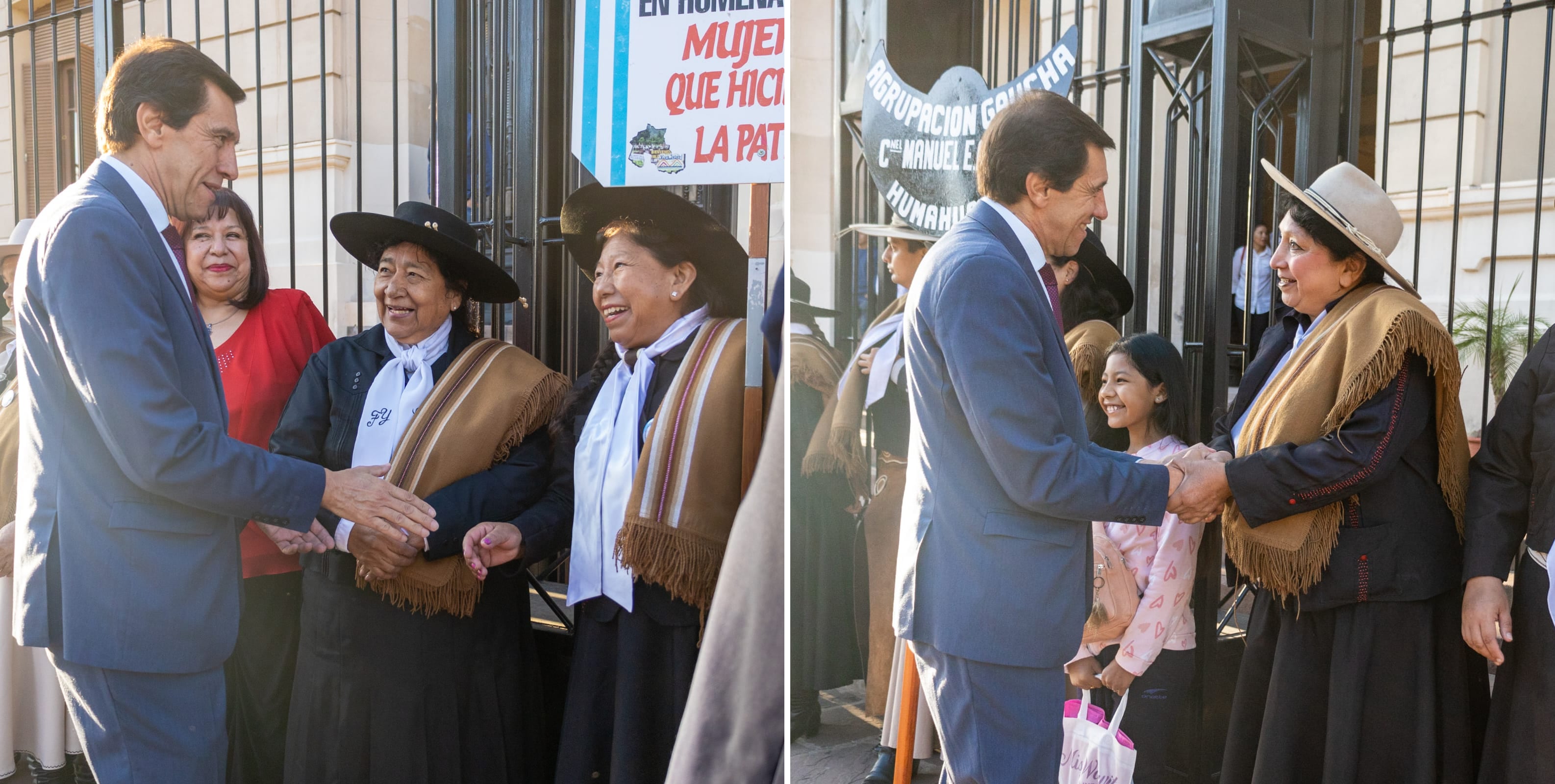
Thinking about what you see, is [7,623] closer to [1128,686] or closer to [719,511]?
[719,511]

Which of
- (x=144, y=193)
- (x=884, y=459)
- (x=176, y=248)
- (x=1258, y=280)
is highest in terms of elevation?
(x=1258, y=280)

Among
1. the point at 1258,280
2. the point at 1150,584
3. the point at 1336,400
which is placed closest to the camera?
the point at 1336,400

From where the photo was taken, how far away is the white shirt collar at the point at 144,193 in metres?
2.32

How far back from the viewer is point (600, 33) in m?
2.26

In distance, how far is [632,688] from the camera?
254 centimetres

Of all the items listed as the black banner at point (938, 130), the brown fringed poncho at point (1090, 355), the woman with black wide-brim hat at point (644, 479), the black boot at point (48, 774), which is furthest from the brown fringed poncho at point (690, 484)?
the black boot at point (48, 774)

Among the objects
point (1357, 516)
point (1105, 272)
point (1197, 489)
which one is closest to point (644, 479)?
point (1197, 489)

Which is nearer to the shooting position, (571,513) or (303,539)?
(303,539)

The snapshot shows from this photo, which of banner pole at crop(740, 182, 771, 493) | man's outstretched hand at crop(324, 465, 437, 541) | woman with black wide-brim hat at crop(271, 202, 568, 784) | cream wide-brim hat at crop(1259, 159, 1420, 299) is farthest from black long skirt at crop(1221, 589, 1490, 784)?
man's outstretched hand at crop(324, 465, 437, 541)

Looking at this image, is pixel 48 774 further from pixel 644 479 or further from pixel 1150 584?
pixel 1150 584

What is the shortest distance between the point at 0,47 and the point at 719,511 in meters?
12.2

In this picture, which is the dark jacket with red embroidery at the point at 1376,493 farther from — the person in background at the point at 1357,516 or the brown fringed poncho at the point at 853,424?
the brown fringed poncho at the point at 853,424

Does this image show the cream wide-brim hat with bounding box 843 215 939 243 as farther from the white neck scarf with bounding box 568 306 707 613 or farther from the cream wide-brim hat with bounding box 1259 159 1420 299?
the cream wide-brim hat with bounding box 1259 159 1420 299

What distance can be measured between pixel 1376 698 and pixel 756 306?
164 cm
